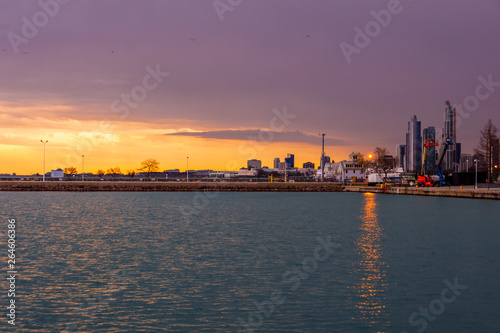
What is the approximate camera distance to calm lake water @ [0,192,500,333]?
61.7 feet

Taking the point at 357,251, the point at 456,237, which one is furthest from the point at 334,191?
the point at 357,251

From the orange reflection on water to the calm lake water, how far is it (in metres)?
0.06

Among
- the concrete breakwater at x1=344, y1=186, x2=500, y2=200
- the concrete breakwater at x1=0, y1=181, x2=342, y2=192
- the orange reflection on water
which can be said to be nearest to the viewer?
the orange reflection on water

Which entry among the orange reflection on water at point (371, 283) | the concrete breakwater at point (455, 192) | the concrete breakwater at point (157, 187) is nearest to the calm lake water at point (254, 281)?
the orange reflection on water at point (371, 283)

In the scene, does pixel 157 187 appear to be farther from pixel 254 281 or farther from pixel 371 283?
pixel 371 283

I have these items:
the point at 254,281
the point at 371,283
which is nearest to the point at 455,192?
the point at 371,283

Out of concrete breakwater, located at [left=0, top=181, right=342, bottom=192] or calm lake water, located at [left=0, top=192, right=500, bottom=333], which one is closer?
calm lake water, located at [left=0, top=192, right=500, bottom=333]

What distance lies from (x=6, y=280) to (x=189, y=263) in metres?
10.8

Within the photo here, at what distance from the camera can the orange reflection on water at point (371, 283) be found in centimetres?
1948

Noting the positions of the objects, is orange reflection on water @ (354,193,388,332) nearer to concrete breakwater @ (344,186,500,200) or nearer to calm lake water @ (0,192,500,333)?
calm lake water @ (0,192,500,333)

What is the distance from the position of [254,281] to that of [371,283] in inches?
253

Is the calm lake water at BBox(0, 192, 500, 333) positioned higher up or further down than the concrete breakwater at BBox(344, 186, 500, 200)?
further down

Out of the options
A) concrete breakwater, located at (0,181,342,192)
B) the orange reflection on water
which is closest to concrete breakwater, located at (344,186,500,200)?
concrete breakwater, located at (0,181,342,192)

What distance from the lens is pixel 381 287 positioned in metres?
24.5
